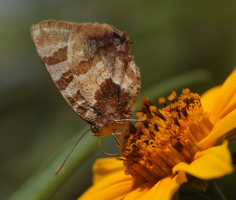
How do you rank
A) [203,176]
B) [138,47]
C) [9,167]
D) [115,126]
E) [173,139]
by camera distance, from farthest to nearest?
[138,47] < [9,167] < [115,126] < [173,139] < [203,176]

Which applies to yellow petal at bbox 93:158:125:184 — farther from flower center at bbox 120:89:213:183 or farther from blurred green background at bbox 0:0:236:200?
blurred green background at bbox 0:0:236:200

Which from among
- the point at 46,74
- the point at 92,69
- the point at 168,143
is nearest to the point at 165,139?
the point at 168,143

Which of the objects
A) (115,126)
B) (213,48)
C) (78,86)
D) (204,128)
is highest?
(78,86)

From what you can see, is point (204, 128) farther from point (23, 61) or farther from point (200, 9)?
point (23, 61)

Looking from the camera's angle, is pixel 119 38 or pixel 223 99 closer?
pixel 223 99

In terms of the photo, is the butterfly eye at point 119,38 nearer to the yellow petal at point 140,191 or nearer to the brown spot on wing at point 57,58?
the brown spot on wing at point 57,58

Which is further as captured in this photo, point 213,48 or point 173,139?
point 213,48

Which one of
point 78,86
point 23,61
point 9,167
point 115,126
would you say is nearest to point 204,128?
point 115,126

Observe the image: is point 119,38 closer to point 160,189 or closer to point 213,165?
point 160,189
